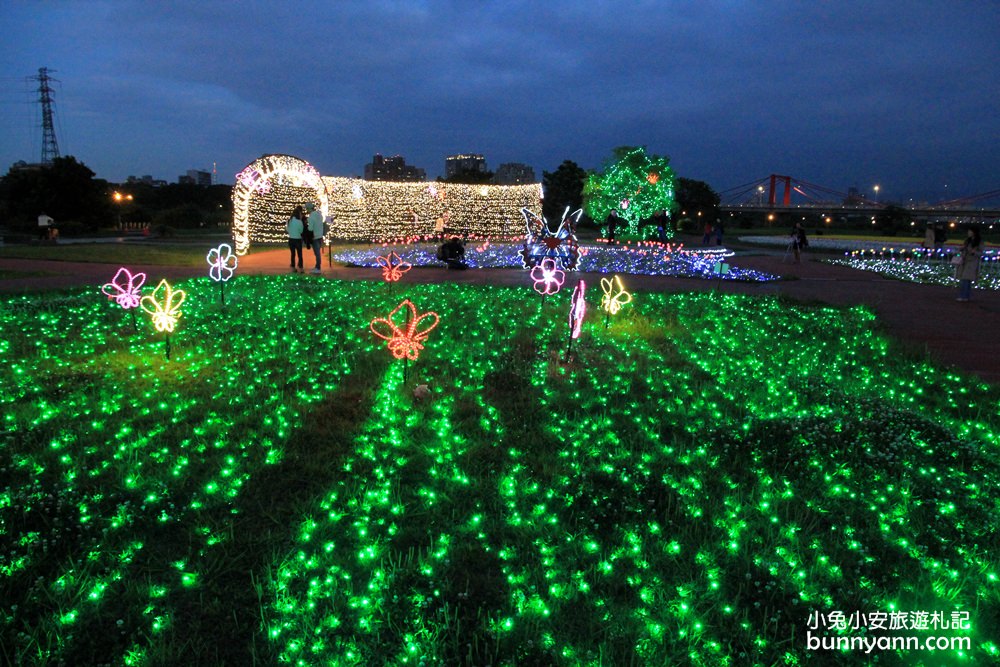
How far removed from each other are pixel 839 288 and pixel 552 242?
253 inches

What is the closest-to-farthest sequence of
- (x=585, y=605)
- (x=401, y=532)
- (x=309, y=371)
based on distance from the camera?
(x=585, y=605), (x=401, y=532), (x=309, y=371)

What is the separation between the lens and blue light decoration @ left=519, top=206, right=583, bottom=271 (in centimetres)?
1159

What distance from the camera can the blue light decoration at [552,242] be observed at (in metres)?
11.6

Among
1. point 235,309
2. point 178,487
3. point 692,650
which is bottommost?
point 692,650

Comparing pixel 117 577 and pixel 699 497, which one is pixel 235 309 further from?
Answer: pixel 699 497

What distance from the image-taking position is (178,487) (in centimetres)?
344

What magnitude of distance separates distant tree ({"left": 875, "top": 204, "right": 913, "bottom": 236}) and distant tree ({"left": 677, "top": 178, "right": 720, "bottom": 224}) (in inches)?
587

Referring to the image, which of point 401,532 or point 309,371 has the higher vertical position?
point 309,371

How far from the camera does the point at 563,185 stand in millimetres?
51094

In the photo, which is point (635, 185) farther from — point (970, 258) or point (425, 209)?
point (970, 258)

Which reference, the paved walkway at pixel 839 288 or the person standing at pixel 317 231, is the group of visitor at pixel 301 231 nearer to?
the person standing at pixel 317 231

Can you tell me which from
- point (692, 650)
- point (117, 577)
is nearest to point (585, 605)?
point (692, 650)

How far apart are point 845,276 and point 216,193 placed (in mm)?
66183

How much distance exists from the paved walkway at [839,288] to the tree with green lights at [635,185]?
339 inches
